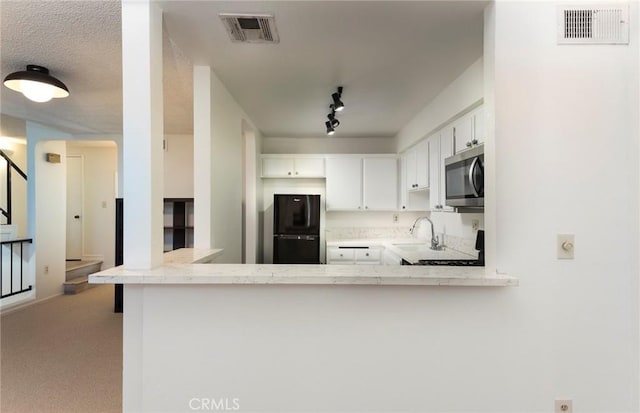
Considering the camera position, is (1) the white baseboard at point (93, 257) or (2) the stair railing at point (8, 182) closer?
(2) the stair railing at point (8, 182)

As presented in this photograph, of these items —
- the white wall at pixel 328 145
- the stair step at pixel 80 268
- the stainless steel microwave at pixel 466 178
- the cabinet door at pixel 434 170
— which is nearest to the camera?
the stainless steel microwave at pixel 466 178

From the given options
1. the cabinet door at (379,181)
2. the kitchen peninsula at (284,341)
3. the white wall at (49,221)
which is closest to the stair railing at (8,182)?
the white wall at (49,221)

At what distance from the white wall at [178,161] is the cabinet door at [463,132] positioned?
3.98 meters

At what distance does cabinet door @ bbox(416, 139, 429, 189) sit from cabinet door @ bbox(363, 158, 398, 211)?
83cm

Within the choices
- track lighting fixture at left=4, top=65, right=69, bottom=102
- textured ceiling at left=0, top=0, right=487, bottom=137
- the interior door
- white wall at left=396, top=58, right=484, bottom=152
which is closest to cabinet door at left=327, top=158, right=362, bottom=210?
white wall at left=396, top=58, right=484, bottom=152

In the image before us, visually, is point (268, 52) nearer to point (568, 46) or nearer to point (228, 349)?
point (568, 46)

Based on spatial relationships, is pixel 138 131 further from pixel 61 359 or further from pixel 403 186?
pixel 403 186

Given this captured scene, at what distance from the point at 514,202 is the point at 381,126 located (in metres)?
2.85

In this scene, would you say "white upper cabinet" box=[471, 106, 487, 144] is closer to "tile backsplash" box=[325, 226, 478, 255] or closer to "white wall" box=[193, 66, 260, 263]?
"white wall" box=[193, 66, 260, 263]

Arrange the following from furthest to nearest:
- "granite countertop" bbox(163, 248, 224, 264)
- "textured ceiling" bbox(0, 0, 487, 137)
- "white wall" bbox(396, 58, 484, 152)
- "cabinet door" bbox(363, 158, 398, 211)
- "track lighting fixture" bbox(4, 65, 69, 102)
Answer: "cabinet door" bbox(363, 158, 398, 211)
"track lighting fixture" bbox(4, 65, 69, 102)
"white wall" bbox(396, 58, 484, 152)
"granite countertop" bbox(163, 248, 224, 264)
"textured ceiling" bbox(0, 0, 487, 137)

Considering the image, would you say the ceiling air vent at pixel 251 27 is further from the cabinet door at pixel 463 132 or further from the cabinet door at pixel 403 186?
the cabinet door at pixel 403 186

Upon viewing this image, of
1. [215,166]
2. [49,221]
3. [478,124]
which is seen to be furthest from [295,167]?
[49,221]

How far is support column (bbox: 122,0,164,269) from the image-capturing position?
1442mm

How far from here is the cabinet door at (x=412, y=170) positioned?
3697 millimetres
